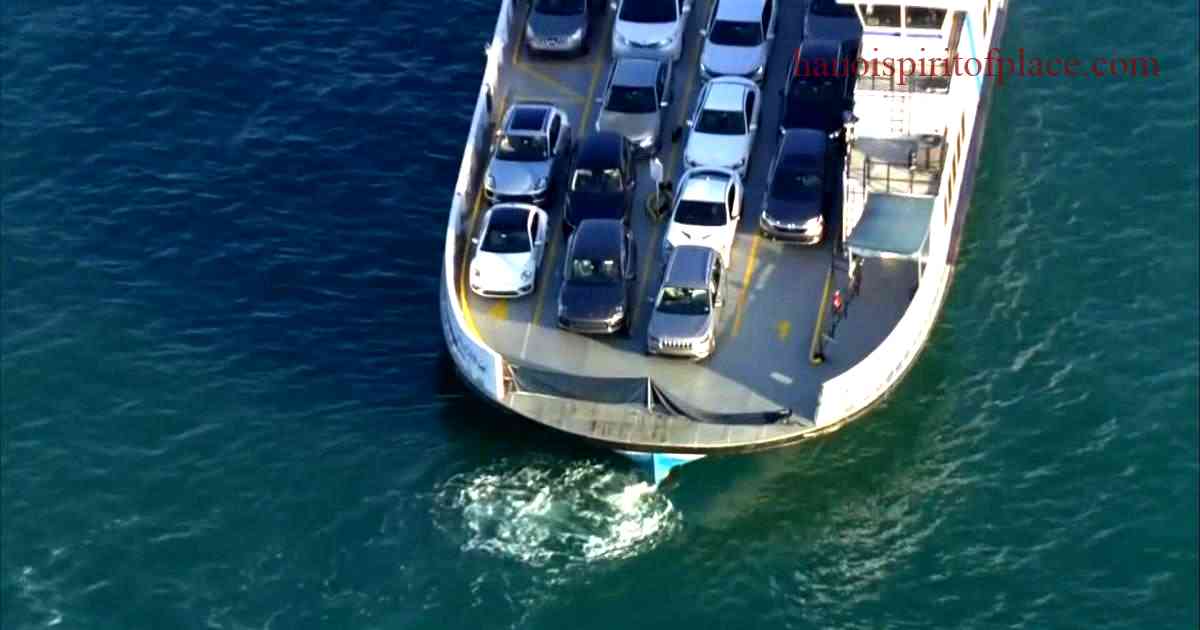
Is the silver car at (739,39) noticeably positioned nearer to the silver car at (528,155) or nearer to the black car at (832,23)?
the black car at (832,23)

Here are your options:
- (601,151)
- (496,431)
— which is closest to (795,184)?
(601,151)

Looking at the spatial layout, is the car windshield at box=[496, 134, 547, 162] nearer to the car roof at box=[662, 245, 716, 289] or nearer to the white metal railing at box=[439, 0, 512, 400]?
the white metal railing at box=[439, 0, 512, 400]

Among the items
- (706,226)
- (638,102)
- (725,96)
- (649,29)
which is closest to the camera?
(706,226)

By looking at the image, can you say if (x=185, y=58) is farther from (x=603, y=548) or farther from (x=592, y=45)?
(x=603, y=548)

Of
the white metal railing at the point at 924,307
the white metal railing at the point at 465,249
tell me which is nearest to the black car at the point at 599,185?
the white metal railing at the point at 465,249

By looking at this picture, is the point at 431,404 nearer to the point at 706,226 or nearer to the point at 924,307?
the point at 706,226

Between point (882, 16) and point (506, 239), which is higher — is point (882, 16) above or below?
above

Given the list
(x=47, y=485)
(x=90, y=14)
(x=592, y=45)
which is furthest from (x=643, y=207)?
(x=90, y=14)
